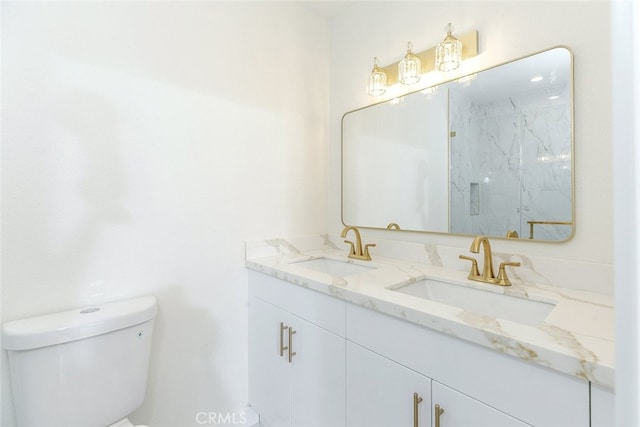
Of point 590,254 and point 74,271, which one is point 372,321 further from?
point 74,271

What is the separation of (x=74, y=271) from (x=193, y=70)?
1021mm

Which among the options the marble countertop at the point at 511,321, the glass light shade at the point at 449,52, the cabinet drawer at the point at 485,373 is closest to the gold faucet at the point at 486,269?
the marble countertop at the point at 511,321

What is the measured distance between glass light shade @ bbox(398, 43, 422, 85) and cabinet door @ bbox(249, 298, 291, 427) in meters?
1.30

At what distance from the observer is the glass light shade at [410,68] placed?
1427mm

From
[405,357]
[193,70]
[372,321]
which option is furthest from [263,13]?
[405,357]

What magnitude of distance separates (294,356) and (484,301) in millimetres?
823

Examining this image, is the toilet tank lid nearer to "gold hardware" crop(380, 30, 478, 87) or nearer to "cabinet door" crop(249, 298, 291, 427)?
"cabinet door" crop(249, 298, 291, 427)

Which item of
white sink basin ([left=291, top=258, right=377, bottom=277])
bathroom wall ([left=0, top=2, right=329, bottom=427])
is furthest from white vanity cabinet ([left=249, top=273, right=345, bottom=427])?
white sink basin ([left=291, top=258, right=377, bottom=277])

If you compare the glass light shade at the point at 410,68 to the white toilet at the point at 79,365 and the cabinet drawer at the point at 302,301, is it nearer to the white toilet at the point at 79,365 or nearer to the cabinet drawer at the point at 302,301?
the cabinet drawer at the point at 302,301

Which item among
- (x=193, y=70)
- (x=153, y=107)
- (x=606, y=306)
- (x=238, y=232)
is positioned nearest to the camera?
(x=606, y=306)

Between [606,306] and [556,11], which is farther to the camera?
[556,11]

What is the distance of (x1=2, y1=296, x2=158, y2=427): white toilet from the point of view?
2.99 feet

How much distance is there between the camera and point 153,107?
4.23 feet

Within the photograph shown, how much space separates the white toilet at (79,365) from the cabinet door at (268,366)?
1.71ft
